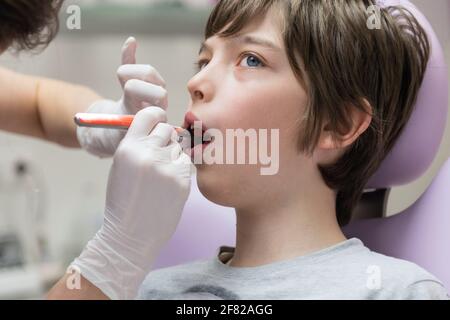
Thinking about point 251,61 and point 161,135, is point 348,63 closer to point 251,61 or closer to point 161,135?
point 251,61

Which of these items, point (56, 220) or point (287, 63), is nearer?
point (287, 63)

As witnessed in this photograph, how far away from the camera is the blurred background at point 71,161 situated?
5.51 feet

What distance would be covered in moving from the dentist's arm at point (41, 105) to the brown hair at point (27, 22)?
21 cm

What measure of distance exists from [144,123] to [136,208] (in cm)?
13

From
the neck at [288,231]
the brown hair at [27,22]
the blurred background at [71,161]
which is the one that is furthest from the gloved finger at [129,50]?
the blurred background at [71,161]

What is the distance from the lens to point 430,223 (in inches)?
41.3

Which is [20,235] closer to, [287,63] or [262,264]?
[262,264]

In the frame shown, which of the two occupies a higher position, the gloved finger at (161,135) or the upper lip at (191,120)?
the upper lip at (191,120)

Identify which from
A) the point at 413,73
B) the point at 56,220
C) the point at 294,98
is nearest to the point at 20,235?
the point at 56,220

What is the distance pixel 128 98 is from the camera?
111 cm

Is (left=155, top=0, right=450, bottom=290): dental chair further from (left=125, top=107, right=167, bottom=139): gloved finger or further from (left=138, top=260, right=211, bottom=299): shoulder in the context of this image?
(left=125, top=107, right=167, bottom=139): gloved finger

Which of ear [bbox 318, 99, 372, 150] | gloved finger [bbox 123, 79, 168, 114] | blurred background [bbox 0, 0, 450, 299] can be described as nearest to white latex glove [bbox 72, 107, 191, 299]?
gloved finger [bbox 123, 79, 168, 114]

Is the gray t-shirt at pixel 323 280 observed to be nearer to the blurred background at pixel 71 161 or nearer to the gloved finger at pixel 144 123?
the gloved finger at pixel 144 123
